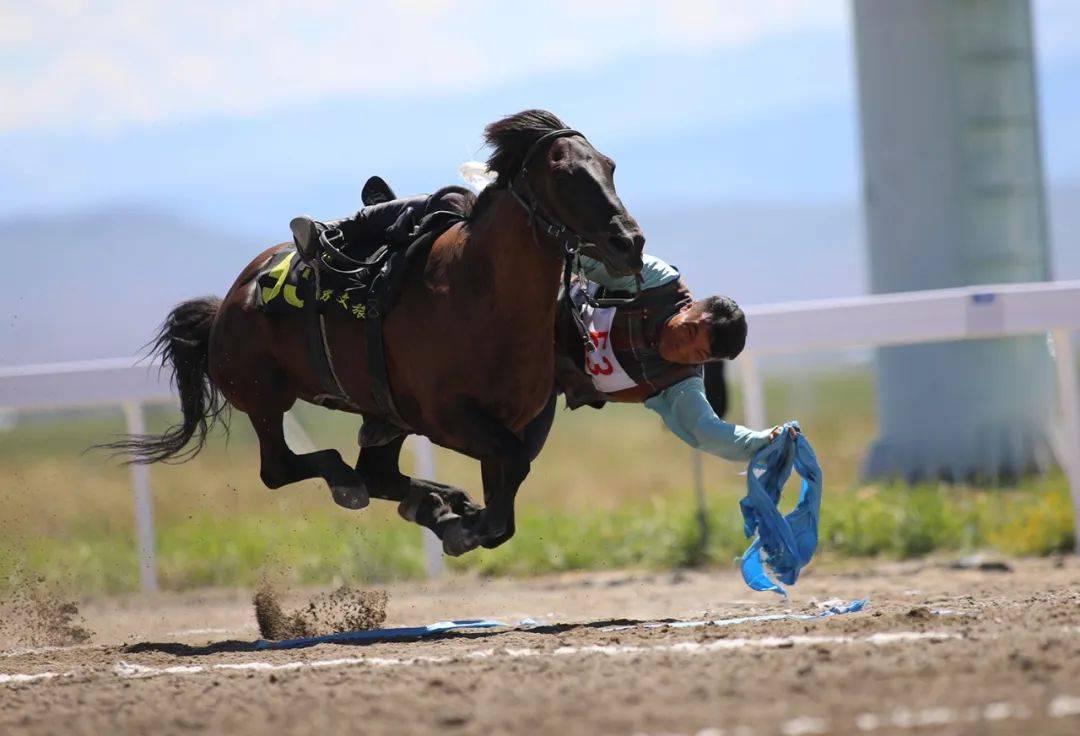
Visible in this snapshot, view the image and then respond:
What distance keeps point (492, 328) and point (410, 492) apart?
1.27 metres

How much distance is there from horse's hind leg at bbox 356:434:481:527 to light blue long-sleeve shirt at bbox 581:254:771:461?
37.8 inches

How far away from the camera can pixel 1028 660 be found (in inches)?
166

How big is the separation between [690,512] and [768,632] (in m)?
4.39

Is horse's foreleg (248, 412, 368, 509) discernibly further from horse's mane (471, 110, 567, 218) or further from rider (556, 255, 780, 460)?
horse's mane (471, 110, 567, 218)

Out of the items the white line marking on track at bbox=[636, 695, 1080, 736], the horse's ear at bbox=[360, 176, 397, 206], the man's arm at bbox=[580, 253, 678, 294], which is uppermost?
the horse's ear at bbox=[360, 176, 397, 206]

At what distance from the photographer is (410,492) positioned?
687 centimetres

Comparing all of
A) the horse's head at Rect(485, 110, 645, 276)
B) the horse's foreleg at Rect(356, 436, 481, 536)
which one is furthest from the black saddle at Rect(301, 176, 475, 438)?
the horse's head at Rect(485, 110, 645, 276)

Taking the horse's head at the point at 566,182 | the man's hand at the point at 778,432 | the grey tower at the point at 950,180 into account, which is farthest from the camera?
the grey tower at the point at 950,180

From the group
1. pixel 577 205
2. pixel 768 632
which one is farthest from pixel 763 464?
pixel 577 205

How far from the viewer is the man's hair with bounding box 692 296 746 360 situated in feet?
20.1

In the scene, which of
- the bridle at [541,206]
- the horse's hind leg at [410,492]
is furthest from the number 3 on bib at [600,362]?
the horse's hind leg at [410,492]

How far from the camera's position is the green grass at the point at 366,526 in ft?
30.1

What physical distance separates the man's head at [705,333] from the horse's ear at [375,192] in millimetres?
1558

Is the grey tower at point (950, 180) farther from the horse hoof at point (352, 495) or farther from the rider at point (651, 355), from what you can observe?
the horse hoof at point (352, 495)
